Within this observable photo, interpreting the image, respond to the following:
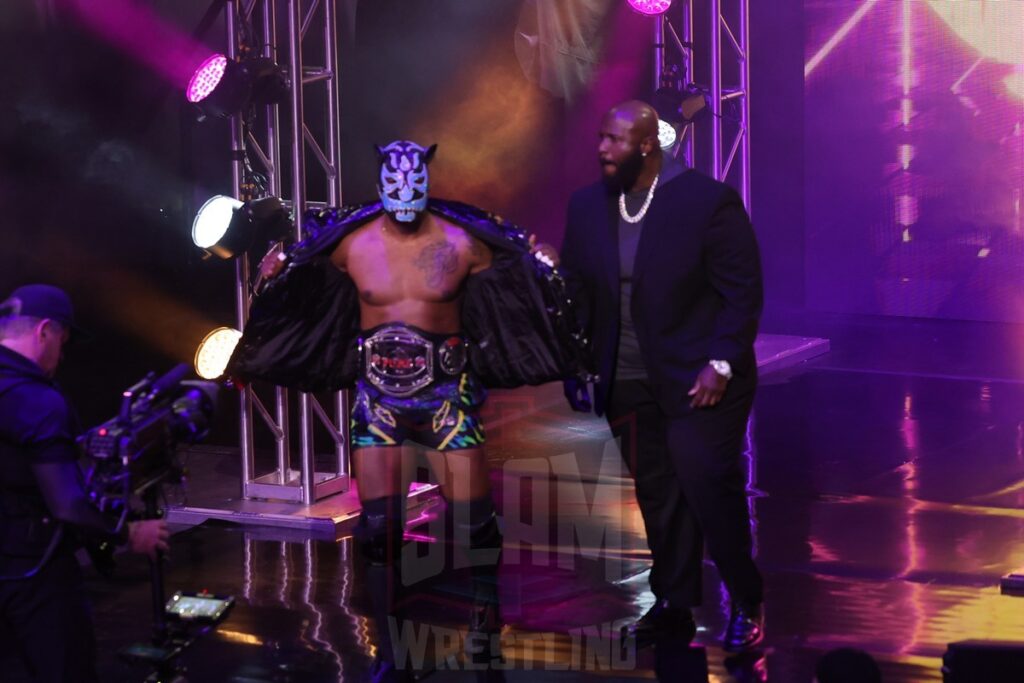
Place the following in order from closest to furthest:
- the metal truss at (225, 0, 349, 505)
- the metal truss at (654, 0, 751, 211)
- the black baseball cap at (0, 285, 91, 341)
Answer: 1. the black baseball cap at (0, 285, 91, 341)
2. the metal truss at (225, 0, 349, 505)
3. the metal truss at (654, 0, 751, 211)

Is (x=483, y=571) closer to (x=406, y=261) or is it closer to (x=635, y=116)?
(x=406, y=261)

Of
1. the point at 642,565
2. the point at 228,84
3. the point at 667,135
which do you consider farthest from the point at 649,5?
the point at 642,565

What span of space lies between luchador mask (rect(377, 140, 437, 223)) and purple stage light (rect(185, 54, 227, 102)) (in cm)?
188

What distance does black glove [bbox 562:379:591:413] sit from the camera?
17.4 ft

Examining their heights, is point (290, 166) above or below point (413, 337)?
above

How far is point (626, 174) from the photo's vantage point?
5.18m

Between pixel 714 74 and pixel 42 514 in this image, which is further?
pixel 714 74

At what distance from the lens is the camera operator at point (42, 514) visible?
12.7 feet

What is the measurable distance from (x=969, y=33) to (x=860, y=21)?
1.09 meters

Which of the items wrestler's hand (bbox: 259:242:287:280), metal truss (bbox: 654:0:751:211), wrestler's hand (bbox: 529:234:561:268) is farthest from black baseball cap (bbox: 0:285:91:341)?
metal truss (bbox: 654:0:751:211)

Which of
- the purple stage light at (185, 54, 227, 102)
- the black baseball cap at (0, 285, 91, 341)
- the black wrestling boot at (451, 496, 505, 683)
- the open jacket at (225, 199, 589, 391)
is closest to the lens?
the black baseball cap at (0, 285, 91, 341)

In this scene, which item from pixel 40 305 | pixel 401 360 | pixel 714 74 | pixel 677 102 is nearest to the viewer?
pixel 40 305

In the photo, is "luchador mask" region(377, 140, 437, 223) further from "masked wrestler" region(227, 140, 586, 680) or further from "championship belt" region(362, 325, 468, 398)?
"championship belt" region(362, 325, 468, 398)

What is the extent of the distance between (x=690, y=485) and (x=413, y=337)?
1110 millimetres
